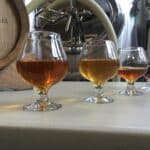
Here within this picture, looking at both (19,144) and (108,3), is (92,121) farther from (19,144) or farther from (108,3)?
(108,3)

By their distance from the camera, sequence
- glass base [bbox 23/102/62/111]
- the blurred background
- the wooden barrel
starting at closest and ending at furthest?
glass base [bbox 23/102/62/111], the wooden barrel, the blurred background

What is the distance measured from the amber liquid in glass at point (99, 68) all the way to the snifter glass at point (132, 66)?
77mm

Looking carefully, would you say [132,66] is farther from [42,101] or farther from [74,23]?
[74,23]

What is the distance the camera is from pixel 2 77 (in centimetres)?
58

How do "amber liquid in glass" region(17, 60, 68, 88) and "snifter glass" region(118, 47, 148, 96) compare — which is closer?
"amber liquid in glass" region(17, 60, 68, 88)

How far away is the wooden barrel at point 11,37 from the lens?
1.91 ft

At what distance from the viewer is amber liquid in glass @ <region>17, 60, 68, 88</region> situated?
0.42 meters

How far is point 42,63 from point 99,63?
10 centimetres

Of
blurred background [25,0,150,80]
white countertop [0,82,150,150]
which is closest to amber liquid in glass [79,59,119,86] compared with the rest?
white countertop [0,82,150,150]

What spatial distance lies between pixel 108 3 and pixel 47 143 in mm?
986

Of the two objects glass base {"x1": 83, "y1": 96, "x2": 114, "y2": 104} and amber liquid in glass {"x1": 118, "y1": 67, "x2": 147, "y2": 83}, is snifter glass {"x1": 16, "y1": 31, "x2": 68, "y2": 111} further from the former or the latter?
amber liquid in glass {"x1": 118, "y1": 67, "x2": 147, "y2": 83}

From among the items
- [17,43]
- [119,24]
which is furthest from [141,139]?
[119,24]

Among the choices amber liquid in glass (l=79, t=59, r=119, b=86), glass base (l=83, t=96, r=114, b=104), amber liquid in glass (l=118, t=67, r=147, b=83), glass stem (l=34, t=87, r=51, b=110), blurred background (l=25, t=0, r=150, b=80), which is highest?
blurred background (l=25, t=0, r=150, b=80)

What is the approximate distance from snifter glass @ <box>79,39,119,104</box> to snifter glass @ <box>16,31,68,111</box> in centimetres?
6
